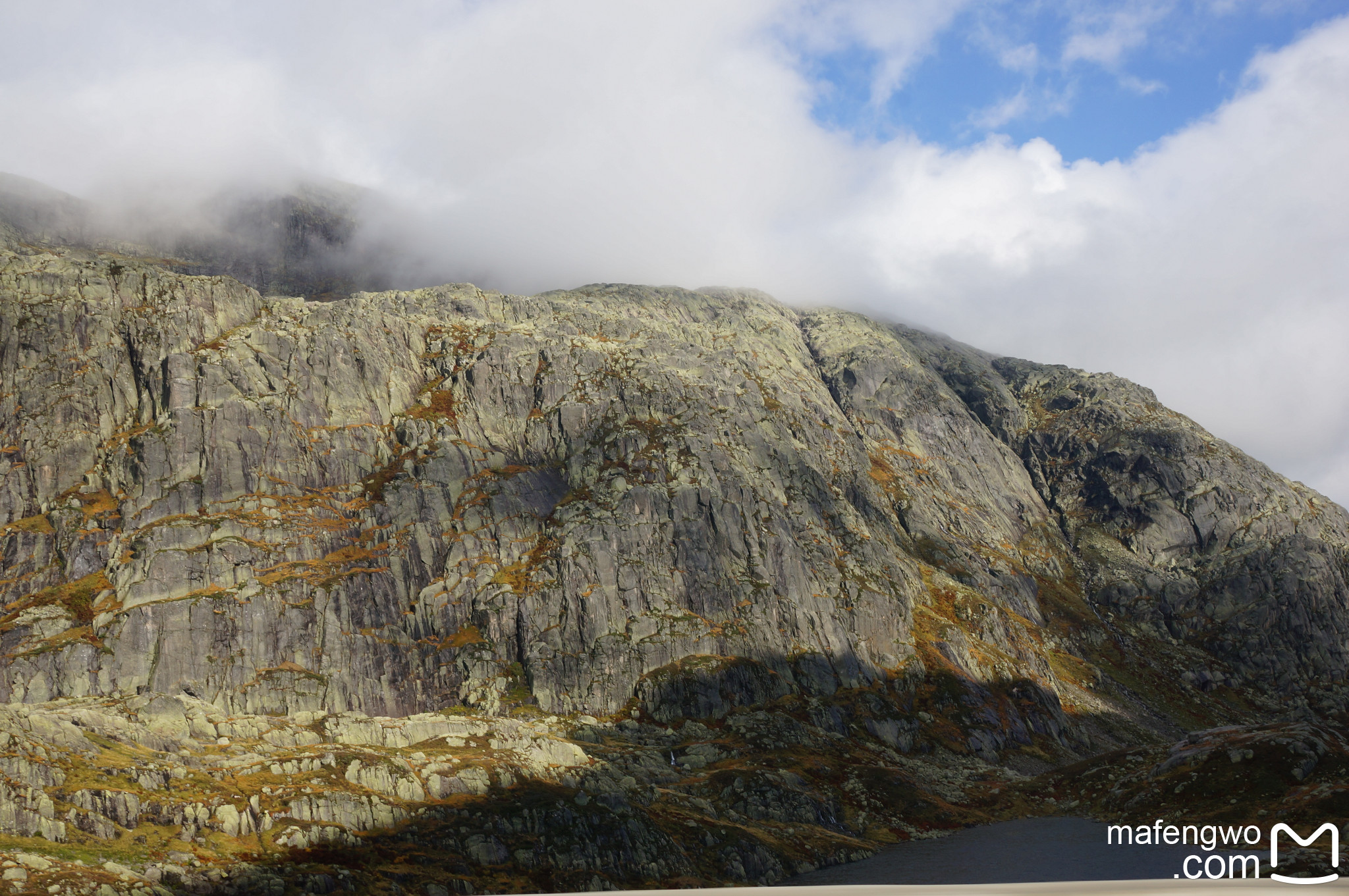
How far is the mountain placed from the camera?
70938 millimetres

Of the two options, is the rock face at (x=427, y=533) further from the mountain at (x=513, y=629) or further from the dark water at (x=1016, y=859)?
the dark water at (x=1016, y=859)

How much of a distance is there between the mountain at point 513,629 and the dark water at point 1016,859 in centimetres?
437

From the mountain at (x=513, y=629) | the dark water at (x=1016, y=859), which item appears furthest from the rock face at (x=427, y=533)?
the dark water at (x=1016, y=859)

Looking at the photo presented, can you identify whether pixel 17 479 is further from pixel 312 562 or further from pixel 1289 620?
pixel 1289 620

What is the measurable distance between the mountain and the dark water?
14.3 ft

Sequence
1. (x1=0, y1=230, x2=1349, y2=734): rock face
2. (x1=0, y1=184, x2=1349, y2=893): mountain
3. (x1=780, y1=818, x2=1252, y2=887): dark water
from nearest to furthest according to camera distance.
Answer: (x1=780, y1=818, x2=1252, y2=887): dark water, (x1=0, y1=184, x2=1349, y2=893): mountain, (x1=0, y1=230, x2=1349, y2=734): rock face

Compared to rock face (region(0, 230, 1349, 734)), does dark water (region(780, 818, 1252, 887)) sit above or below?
below

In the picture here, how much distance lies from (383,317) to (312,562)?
62107 millimetres

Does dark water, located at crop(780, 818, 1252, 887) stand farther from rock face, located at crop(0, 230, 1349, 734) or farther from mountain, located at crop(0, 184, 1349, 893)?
rock face, located at crop(0, 230, 1349, 734)

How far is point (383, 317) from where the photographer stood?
539ft

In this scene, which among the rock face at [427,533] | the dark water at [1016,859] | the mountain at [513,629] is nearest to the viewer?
the dark water at [1016,859]

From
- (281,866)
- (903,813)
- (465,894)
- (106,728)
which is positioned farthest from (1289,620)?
(106,728)

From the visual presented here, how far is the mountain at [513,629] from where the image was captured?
70938mm

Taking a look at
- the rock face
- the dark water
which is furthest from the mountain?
the dark water
